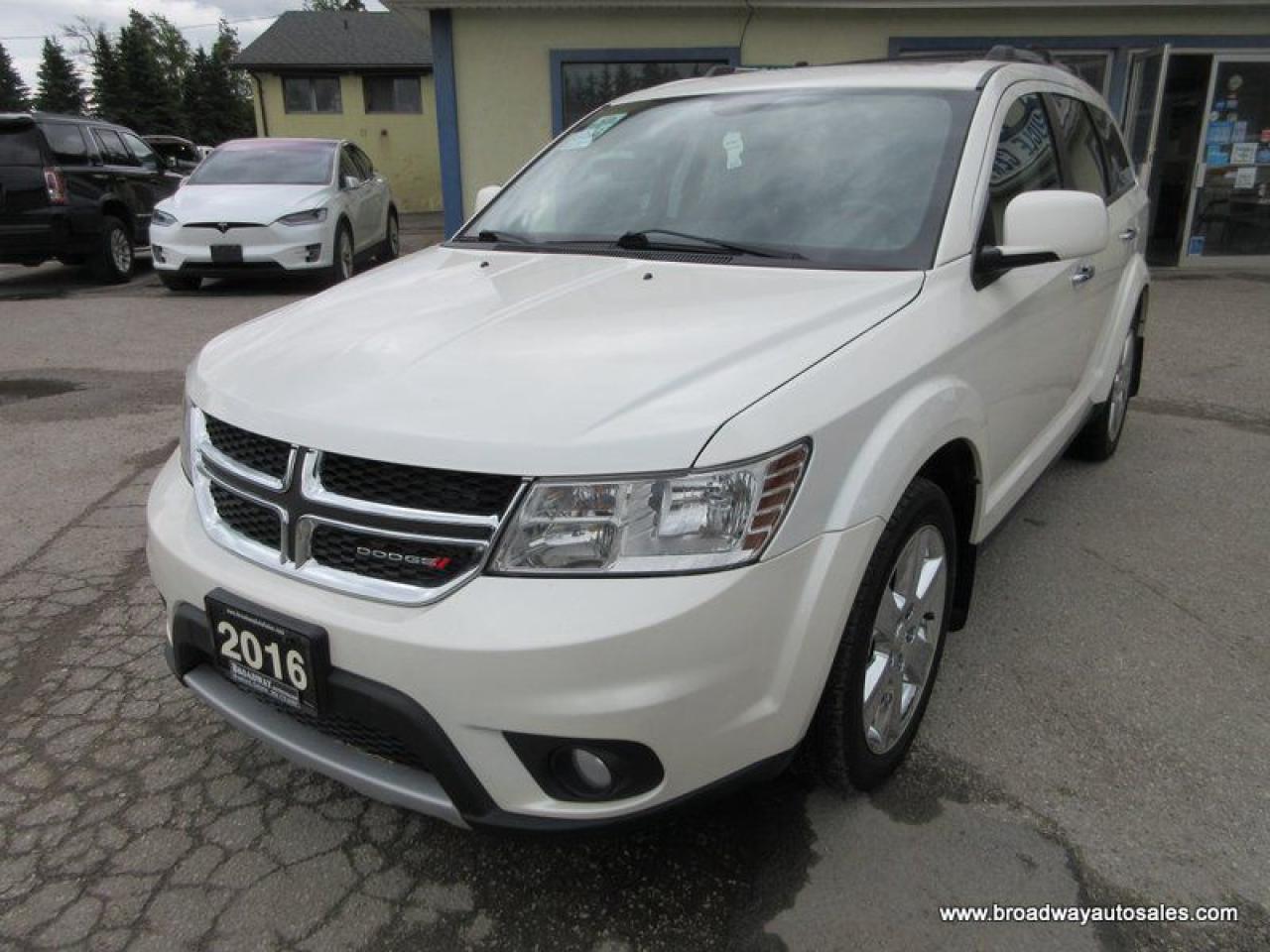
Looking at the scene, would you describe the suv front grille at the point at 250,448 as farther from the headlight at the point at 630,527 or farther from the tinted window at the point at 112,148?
A: the tinted window at the point at 112,148

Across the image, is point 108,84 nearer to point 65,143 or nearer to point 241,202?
point 65,143

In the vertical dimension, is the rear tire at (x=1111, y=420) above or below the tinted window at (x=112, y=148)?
below

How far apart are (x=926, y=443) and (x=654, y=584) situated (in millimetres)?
815

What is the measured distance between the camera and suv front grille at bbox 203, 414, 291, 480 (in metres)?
2.00

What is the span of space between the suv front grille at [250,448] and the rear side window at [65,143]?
1033 cm

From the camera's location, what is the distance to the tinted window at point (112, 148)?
11680 mm

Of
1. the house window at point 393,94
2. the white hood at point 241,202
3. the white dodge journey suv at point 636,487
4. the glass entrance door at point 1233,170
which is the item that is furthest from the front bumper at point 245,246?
the house window at point 393,94

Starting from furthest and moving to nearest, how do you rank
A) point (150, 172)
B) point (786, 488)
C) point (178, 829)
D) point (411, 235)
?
point (411, 235) < point (150, 172) < point (178, 829) < point (786, 488)

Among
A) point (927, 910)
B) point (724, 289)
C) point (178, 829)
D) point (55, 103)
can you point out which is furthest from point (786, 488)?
point (55, 103)

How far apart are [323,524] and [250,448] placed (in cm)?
34

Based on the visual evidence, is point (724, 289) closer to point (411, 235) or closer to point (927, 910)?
point (927, 910)

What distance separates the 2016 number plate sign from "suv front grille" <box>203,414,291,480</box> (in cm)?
27

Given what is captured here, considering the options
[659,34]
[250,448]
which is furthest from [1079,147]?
[659,34]

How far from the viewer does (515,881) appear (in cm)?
213
